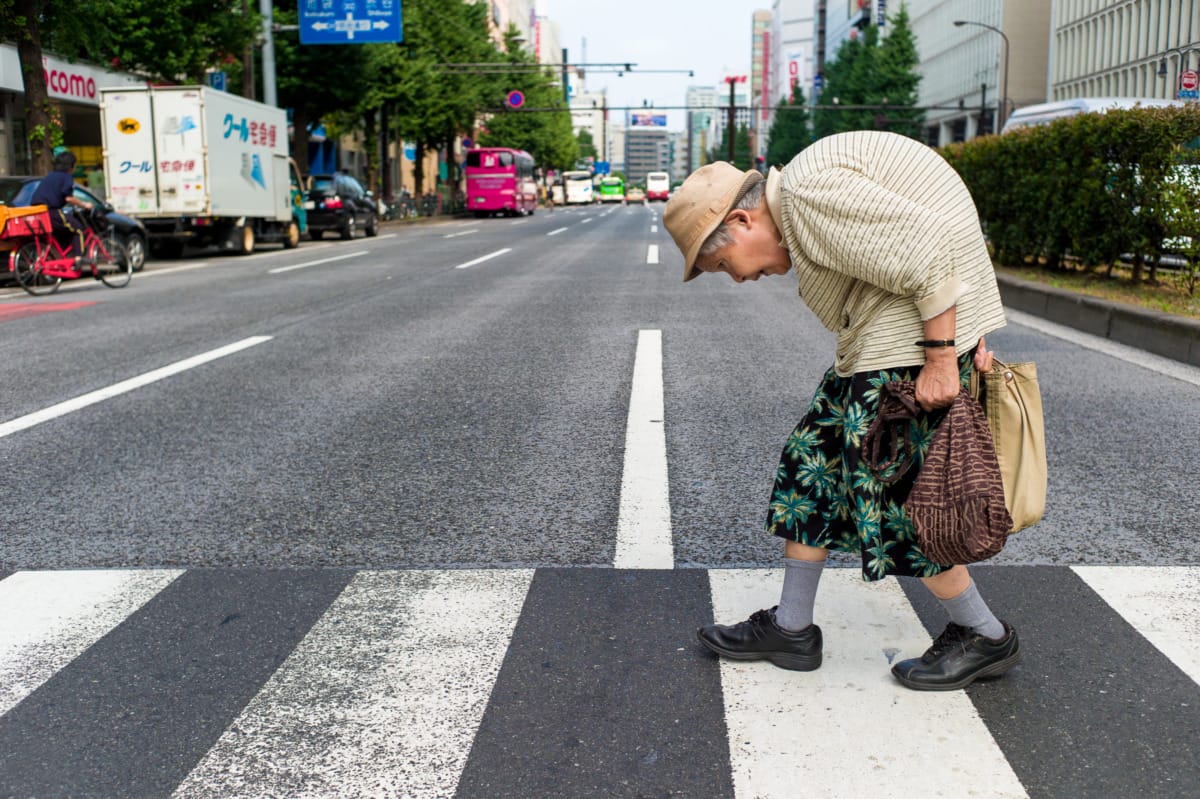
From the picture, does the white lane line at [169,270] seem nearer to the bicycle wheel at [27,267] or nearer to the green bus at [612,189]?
the bicycle wheel at [27,267]

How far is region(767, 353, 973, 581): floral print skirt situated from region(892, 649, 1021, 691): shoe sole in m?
0.30

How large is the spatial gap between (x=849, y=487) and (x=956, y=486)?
0.27 metres

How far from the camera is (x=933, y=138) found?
83375 millimetres

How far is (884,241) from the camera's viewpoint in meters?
2.53

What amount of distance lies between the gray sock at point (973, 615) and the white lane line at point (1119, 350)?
527 cm

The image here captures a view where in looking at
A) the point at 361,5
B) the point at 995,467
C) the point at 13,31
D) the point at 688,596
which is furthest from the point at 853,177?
the point at 361,5

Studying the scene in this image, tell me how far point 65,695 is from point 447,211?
6121 cm

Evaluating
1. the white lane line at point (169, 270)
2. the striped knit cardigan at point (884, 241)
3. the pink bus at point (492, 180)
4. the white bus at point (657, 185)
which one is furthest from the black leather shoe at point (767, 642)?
the white bus at point (657, 185)

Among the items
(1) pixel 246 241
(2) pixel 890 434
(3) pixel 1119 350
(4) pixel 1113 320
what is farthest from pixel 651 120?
(2) pixel 890 434

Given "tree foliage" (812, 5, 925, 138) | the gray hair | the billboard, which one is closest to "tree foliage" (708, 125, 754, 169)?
the billboard

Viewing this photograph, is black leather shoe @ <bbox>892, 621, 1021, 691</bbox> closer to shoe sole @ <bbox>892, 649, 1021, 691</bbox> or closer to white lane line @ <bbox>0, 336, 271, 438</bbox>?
shoe sole @ <bbox>892, 649, 1021, 691</bbox>

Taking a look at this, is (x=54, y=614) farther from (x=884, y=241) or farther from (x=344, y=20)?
(x=344, y=20)

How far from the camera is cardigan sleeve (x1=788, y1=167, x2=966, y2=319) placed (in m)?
2.52

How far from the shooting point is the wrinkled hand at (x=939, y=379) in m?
2.62
